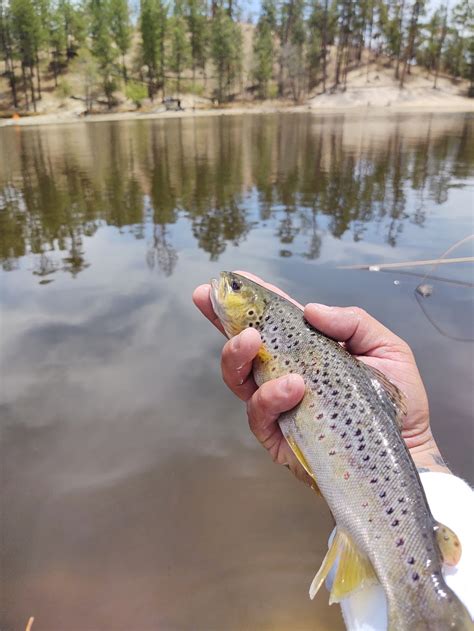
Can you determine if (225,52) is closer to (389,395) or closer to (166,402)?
(166,402)

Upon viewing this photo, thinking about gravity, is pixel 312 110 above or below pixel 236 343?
below

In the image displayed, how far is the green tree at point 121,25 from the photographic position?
331 ft

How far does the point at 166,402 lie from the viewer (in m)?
6.98

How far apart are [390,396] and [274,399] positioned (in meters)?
0.78

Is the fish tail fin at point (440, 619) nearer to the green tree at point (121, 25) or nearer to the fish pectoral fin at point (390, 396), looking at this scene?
the fish pectoral fin at point (390, 396)

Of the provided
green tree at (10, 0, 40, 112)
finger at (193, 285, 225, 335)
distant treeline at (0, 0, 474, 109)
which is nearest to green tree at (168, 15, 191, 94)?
distant treeline at (0, 0, 474, 109)

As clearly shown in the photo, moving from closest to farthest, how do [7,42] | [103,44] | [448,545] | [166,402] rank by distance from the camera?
[448,545], [166,402], [103,44], [7,42]

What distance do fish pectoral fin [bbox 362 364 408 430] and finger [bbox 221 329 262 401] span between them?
799 mm

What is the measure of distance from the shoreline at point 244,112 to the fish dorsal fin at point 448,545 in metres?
84.8

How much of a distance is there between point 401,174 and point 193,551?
72.0ft

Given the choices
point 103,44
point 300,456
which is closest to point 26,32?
point 103,44

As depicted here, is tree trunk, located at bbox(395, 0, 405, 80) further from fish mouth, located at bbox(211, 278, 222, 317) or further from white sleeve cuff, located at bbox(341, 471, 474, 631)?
white sleeve cuff, located at bbox(341, 471, 474, 631)

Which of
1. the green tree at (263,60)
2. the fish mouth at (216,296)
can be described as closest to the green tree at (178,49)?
the green tree at (263,60)

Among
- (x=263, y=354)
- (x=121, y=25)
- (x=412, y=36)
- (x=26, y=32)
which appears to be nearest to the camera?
(x=263, y=354)
